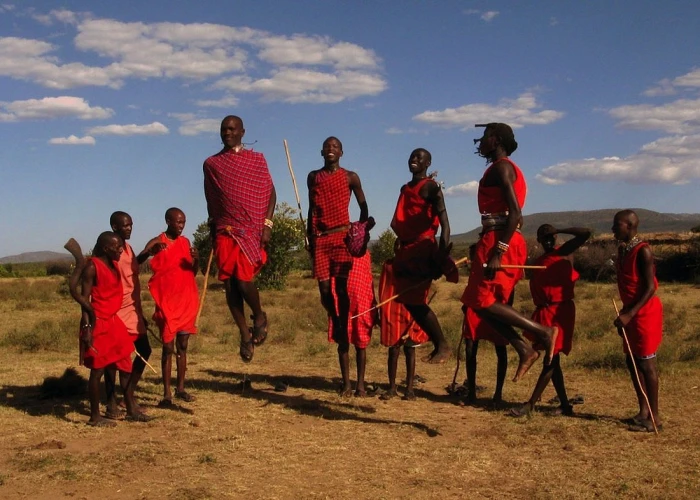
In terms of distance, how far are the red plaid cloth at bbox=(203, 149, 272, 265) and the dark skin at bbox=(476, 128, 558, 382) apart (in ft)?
7.36

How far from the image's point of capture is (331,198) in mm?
7789

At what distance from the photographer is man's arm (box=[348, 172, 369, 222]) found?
7.83 m

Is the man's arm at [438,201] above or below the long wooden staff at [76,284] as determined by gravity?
above

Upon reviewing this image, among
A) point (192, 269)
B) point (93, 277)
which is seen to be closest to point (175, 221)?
Answer: point (192, 269)

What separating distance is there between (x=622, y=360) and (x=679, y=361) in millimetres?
1012

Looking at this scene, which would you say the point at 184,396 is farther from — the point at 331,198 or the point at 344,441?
the point at 331,198

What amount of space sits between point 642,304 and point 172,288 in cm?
437

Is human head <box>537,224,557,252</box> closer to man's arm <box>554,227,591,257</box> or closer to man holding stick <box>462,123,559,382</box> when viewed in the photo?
man's arm <box>554,227,591,257</box>

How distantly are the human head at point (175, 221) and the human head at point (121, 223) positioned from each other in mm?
591

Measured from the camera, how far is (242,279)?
691cm

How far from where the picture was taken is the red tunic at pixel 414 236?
7145mm

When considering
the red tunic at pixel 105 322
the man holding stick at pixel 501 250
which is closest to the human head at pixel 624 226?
the man holding stick at pixel 501 250

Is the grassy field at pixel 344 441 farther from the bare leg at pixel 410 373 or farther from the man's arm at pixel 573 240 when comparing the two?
the man's arm at pixel 573 240

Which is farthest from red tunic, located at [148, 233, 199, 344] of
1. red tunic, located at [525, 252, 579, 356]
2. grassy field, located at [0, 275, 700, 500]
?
red tunic, located at [525, 252, 579, 356]
